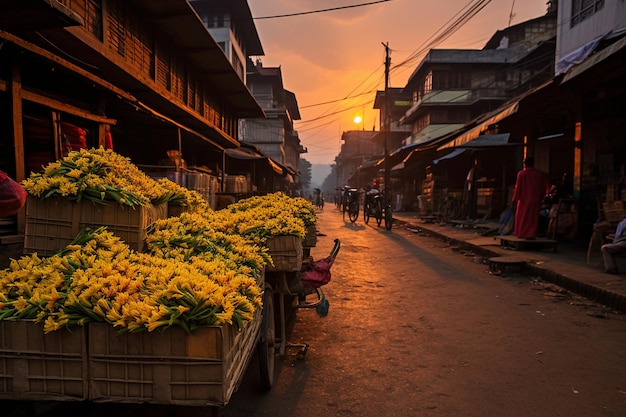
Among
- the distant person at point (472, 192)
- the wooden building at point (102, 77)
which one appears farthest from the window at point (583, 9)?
the wooden building at point (102, 77)

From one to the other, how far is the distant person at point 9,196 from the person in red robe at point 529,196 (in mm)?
9395

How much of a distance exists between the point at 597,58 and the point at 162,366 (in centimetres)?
775

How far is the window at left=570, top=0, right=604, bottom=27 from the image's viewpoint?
13805 mm

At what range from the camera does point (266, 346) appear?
2938 millimetres

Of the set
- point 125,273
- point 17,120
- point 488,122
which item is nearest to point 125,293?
point 125,273

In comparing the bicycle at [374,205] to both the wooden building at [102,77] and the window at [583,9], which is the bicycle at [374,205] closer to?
the wooden building at [102,77]

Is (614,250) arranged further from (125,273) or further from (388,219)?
(388,219)

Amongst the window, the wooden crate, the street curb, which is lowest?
the street curb

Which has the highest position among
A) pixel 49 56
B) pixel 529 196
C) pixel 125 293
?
pixel 49 56

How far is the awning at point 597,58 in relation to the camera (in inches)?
231

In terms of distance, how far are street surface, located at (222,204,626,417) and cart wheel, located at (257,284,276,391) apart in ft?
0.38

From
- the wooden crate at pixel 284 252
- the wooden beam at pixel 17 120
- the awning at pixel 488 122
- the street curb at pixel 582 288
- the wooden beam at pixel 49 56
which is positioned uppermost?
the awning at pixel 488 122

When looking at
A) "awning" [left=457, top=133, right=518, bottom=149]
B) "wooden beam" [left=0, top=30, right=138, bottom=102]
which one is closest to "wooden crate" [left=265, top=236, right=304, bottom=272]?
"wooden beam" [left=0, top=30, right=138, bottom=102]

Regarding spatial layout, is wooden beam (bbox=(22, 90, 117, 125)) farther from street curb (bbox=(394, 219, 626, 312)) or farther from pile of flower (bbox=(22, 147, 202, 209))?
street curb (bbox=(394, 219, 626, 312))
